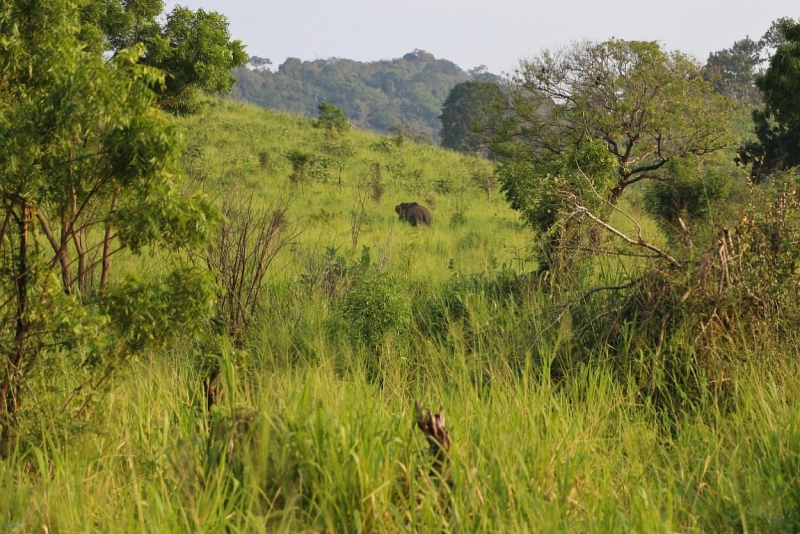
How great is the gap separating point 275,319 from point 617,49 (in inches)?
399

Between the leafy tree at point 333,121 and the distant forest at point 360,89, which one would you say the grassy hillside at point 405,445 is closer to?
the leafy tree at point 333,121

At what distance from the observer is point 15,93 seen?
3.64m

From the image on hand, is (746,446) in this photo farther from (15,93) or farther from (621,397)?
(15,93)

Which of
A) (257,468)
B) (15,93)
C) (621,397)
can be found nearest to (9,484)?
(257,468)

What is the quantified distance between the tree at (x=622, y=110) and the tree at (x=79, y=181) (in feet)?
33.0

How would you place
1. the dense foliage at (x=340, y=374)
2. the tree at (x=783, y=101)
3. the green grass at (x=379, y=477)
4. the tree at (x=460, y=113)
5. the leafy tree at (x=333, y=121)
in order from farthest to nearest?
the tree at (x=460, y=113) < the leafy tree at (x=333, y=121) < the tree at (x=783, y=101) < the dense foliage at (x=340, y=374) < the green grass at (x=379, y=477)

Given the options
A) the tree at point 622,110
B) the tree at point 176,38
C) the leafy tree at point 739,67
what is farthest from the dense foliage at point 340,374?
the leafy tree at point 739,67

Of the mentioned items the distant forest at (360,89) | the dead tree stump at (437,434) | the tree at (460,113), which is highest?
the distant forest at (360,89)

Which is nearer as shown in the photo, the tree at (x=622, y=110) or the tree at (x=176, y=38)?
the tree at (x=176, y=38)

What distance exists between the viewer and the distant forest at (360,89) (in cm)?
11119

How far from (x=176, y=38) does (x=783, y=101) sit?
34.4ft

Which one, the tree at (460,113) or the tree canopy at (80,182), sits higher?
the tree at (460,113)

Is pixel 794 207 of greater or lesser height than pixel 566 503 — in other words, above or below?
above

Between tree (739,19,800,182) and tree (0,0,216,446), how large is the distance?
10821mm
